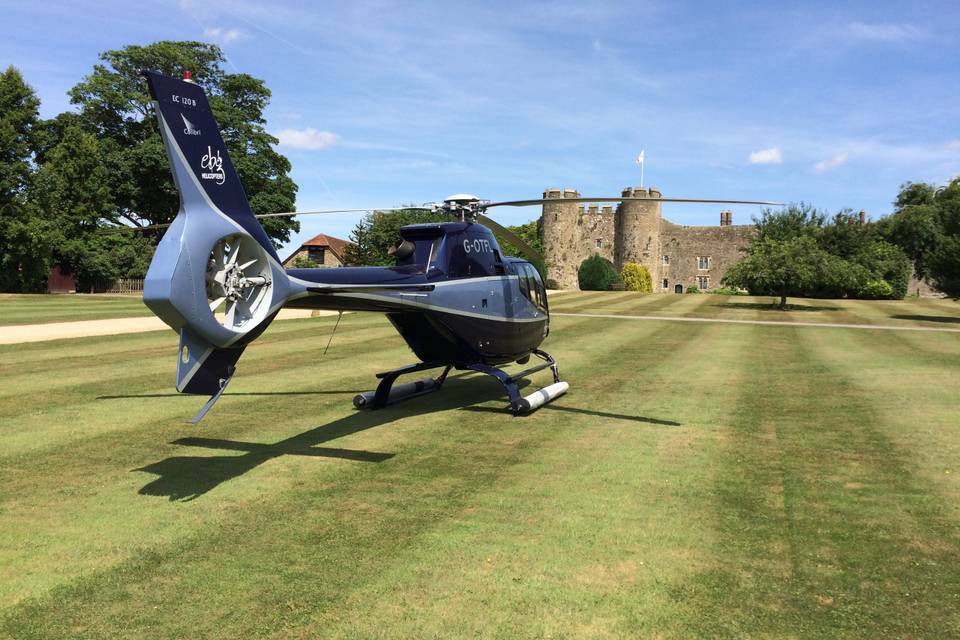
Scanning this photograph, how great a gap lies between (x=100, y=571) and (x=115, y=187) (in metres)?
58.3

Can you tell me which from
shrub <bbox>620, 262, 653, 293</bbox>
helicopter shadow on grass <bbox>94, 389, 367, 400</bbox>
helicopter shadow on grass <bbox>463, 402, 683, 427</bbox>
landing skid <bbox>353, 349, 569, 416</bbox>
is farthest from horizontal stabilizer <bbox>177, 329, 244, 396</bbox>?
shrub <bbox>620, 262, 653, 293</bbox>

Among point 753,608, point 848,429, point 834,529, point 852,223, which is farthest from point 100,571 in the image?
point 852,223

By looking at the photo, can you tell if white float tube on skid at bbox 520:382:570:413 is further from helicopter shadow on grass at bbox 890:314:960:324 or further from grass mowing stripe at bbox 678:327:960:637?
helicopter shadow on grass at bbox 890:314:960:324

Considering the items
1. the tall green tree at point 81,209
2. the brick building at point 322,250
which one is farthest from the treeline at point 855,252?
the brick building at point 322,250

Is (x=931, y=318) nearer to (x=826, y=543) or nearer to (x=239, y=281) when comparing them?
(x=826, y=543)

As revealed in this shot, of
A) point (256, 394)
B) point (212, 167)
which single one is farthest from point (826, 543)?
point (256, 394)

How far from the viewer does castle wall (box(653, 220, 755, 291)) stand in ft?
266

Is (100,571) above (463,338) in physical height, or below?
below

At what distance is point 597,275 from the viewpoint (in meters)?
78.5

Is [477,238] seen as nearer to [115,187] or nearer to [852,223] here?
[115,187]

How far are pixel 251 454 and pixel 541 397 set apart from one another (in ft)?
17.8

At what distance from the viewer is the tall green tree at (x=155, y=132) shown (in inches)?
2162

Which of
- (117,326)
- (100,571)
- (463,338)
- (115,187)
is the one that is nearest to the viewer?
(100,571)

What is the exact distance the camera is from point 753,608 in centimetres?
510
